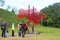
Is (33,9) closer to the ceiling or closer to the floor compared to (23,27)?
closer to the ceiling

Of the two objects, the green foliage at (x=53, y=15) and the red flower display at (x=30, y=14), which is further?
the green foliage at (x=53, y=15)

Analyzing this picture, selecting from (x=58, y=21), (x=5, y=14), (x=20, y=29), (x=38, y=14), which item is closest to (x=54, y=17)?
(x=58, y=21)

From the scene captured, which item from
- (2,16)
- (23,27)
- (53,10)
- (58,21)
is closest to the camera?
(23,27)

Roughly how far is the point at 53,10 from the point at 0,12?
28034 mm

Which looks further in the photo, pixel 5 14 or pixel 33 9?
pixel 5 14

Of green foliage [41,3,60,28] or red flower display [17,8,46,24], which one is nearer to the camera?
red flower display [17,8,46,24]

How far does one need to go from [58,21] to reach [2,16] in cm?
2185

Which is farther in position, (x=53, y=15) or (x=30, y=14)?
(x=53, y=15)

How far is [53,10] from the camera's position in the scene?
102750 millimetres

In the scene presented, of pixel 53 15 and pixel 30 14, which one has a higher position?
pixel 53 15

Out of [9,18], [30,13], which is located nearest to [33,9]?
[30,13]

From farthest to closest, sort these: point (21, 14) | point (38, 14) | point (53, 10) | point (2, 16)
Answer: point (53, 10) < point (2, 16) < point (38, 14) < point (21, 14)

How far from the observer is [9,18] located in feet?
265

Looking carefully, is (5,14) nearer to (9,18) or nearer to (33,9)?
(9,18)
